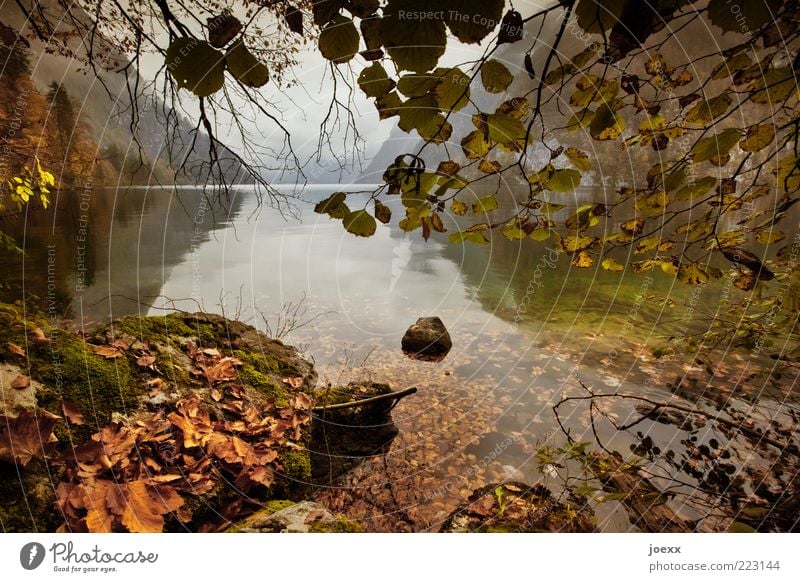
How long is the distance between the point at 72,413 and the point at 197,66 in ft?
6.17

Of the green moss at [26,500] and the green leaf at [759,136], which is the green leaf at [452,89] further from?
the green moss at [26,500]

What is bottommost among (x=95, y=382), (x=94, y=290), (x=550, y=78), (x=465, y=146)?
(x=94, y=290)

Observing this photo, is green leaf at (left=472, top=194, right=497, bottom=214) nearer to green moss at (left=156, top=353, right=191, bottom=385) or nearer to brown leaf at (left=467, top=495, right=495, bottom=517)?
brown leaf at (left=467, top=495, right=495, bottom=517)

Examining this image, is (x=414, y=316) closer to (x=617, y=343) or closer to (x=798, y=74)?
(x=617, y=343)

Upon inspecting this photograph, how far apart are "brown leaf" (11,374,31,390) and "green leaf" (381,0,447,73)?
232 cm

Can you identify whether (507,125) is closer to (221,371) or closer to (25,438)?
(25,438)

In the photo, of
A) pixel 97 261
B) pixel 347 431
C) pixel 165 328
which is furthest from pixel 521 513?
pixel 97 261

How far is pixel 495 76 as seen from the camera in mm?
1037

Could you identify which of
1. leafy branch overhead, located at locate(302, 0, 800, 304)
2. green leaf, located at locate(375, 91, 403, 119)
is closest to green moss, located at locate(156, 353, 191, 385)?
leafy branch overhead, located at locate(302, 0, 800, 304)

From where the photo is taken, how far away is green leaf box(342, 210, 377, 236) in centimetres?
109

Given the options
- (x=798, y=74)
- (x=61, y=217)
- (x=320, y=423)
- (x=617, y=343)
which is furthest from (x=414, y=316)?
(x=61, y=217)

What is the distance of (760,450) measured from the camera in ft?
11.4

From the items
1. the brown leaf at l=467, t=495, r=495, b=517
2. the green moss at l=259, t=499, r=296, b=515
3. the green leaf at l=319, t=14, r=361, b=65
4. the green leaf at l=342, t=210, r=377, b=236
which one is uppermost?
the green leaf at l=319, t=14, r=361, b=65

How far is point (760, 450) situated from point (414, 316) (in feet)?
19.7
